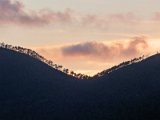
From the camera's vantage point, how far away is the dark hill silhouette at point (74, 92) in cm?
12050

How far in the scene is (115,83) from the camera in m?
134

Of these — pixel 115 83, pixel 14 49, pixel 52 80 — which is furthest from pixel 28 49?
pixel 115 83

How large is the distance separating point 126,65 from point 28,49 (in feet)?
72.5

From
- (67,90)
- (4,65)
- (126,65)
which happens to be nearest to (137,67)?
(126,65)

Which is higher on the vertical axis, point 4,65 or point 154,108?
point 4,65

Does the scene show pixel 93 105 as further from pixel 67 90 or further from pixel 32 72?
pixel 32 72

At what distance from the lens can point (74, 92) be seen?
133 m

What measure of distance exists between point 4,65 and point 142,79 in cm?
2647

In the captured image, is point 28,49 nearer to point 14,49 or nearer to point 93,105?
point 14,49

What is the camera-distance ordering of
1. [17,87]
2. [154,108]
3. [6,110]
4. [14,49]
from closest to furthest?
[154,108], [6,110], [17,87], [14,49]

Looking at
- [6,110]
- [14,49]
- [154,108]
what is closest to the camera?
[154,108]

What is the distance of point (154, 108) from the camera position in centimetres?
11894

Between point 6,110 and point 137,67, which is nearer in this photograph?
point 6,110

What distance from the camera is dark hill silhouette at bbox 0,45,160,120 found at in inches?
4744
